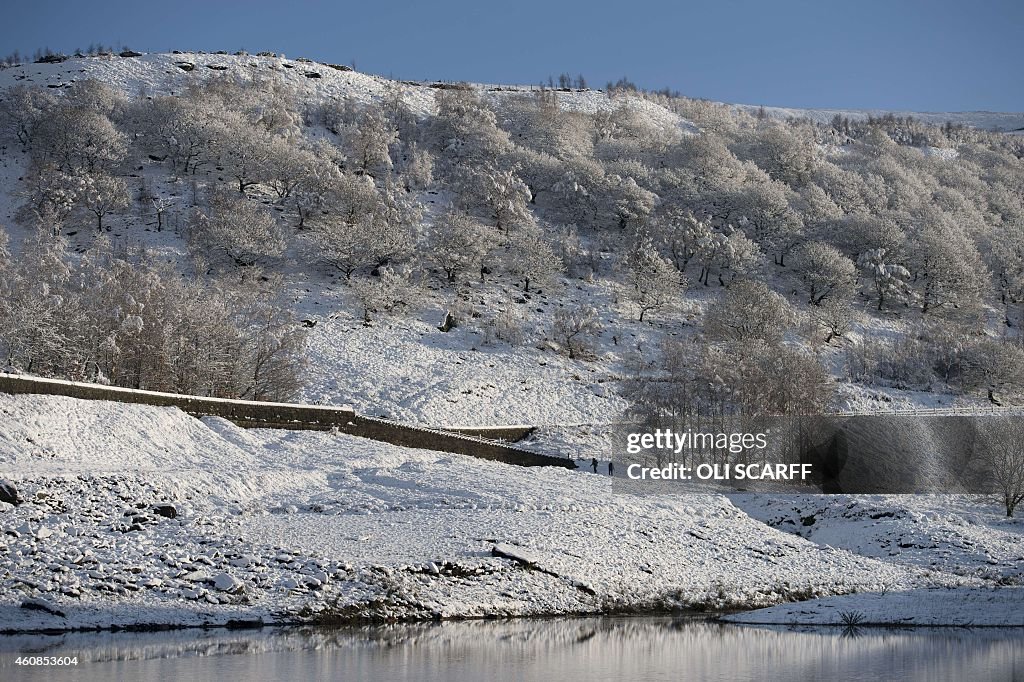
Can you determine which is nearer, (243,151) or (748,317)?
(748,317)

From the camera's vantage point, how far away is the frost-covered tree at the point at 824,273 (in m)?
89.9

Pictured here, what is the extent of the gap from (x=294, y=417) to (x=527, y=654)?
24.4m

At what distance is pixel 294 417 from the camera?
42719mm

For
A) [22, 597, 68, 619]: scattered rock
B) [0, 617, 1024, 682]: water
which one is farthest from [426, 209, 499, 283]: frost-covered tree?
[22, 597, 68, 619]: scattered rock

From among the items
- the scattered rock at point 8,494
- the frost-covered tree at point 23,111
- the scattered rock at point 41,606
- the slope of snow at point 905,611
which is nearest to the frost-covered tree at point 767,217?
the frost-covered tree at point 23,111

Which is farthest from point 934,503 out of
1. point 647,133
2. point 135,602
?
point 647,133

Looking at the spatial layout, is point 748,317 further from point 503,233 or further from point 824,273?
point 503,233

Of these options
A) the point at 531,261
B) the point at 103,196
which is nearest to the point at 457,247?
the point at 531,261

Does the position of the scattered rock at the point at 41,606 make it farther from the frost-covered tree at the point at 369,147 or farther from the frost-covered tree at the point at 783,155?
the frost-covered tree at the point at 783,155

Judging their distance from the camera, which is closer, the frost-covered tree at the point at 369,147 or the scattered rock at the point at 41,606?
the scattered rock at the point at 41,606

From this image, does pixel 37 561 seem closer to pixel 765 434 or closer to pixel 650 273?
pixel 765 434

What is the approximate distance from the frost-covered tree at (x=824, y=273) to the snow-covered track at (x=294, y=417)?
48.3 meters

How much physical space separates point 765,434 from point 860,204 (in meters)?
75.1

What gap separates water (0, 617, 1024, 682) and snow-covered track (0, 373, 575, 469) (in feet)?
50.9
